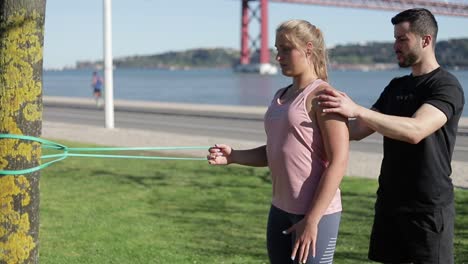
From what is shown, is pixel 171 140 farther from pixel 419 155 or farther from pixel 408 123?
pixel 408 123

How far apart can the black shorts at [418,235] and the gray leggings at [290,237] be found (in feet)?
1.20

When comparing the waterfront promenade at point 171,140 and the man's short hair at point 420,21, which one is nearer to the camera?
the man's short hair at point 420,21

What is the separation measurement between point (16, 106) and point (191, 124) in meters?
18.7

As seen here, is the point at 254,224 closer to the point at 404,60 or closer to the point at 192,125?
the point at 404,60

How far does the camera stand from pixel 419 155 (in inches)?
115

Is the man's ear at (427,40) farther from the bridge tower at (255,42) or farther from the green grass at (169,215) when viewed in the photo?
the bridge tower at (255,42)

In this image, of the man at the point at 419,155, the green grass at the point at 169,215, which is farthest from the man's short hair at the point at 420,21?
the green grass at the point at 169,215

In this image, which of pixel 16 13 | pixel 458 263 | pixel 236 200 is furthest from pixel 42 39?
pixel 236 200

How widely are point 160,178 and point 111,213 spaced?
2296 millimetres

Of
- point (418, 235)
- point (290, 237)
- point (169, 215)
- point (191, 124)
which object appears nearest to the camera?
point (290, 237)

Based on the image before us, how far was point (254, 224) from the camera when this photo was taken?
6703mm

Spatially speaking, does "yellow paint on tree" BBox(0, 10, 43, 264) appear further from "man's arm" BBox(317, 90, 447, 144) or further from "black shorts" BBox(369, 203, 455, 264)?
"black shorts" BBox(369, 203, 455, 264)

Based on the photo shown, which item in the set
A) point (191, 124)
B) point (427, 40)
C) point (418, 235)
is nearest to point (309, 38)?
point (427, 40)

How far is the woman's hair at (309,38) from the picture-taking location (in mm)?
2707
